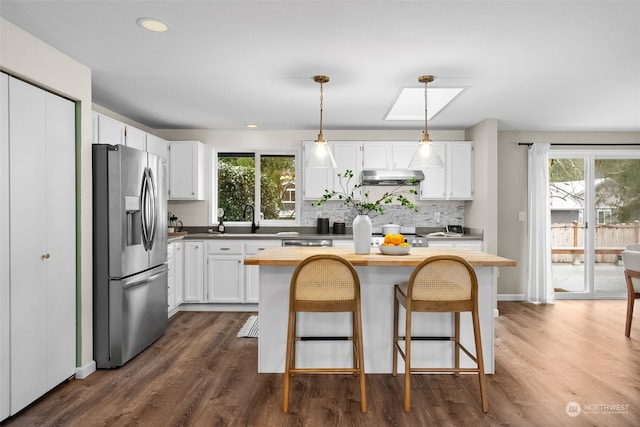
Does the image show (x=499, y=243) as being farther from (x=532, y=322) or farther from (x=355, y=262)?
(x=355, y=262)

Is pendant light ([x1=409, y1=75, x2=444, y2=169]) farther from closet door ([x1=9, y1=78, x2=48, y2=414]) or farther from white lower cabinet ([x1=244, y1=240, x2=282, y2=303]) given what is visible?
closet door ([x1=9, y1=78, x2=48, y2=414])

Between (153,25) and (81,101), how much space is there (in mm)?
1022

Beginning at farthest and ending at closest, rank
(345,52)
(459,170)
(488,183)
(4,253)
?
1. (459,170)
2. (488,183)
3. (345,52)
4. (4,253)

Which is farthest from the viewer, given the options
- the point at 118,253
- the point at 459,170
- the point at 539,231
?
the point at 539,231

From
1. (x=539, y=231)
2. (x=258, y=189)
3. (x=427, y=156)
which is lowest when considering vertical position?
(x=539, y=231)

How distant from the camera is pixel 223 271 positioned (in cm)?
498

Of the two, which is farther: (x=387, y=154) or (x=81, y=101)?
(x=387, y=154)

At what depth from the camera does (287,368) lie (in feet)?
8.11

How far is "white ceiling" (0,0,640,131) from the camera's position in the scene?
7.43 ft

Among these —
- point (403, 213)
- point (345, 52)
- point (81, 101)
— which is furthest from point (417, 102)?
point (81, 101)

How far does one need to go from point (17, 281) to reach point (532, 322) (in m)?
4.72

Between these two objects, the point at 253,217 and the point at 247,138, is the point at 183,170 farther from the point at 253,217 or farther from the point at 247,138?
the point at 253,217

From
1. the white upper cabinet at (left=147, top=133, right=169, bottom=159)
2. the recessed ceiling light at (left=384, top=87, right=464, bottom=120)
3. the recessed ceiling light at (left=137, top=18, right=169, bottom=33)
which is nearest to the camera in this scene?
the recessed ceiling light at (left=137, top=18, right=169, bottom=33)

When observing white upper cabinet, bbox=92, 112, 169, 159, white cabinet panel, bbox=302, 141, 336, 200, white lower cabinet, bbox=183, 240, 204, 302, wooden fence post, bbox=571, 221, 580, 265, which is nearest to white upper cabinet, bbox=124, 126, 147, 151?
white upper cabinet, bbox=92, 112, 169, 159
